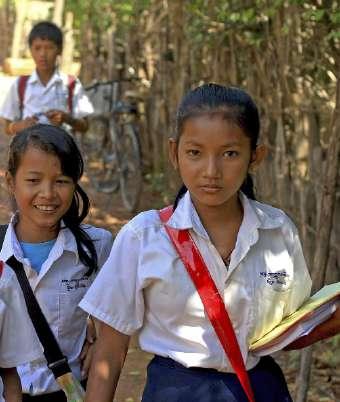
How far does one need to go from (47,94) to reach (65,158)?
3.45m

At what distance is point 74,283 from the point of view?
8.80ft

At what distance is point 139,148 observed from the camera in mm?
9125

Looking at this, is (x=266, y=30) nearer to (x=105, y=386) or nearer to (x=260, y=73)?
(x=260, y=73)

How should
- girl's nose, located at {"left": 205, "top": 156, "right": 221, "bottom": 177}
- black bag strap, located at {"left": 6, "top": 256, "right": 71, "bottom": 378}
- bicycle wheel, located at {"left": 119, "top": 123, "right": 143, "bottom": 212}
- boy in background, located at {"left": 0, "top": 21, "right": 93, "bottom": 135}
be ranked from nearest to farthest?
girl's nose, located at {"left": 205, "top": 156, "right": 221, "bottom": 177}
black bag strap, located at {"left": 6, "top": 256, "right": 71, "bottom": 378}
boy in background, located at {"left": 0, "top": 21, "right": 93, "bottom": 135}
bicycle wheel, located at {"left": 119, "top": 123, "right": 143, "bottom": 212}

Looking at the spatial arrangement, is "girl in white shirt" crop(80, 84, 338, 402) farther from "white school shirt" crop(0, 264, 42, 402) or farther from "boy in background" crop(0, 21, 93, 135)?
"boy in background" crop(0, 21, 93, 135)

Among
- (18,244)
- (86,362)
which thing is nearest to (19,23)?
(18,244)

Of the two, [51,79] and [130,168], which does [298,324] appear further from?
[130,168]

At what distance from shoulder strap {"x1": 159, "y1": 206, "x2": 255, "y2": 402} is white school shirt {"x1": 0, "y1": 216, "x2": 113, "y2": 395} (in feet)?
2.00

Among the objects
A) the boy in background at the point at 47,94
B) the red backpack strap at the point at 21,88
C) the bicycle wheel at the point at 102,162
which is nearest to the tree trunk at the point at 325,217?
the boy in background at the point at 47,94

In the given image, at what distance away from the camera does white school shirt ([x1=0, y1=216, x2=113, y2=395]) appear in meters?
2.63

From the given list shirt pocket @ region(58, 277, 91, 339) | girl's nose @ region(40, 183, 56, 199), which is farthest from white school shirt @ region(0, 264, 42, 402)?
girl's nose @ region(40, 183, 56, 199)

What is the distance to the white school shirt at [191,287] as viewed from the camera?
2.15 meters

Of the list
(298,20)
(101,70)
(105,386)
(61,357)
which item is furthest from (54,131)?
(101,70)

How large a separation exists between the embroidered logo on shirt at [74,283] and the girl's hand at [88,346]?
0.11 metres
